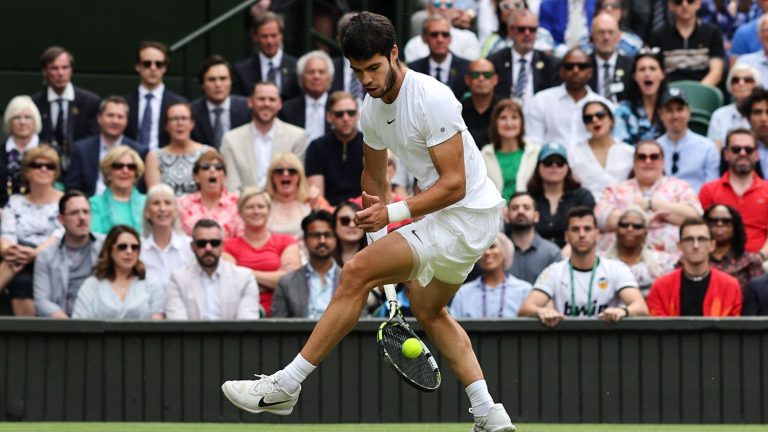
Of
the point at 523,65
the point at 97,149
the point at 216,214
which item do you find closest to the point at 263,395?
the point at 216,214

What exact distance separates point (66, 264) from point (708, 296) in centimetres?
432

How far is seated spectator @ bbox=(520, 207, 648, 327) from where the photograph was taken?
9.50 meters

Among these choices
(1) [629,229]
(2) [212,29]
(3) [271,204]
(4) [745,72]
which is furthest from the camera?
(2) [212,29]

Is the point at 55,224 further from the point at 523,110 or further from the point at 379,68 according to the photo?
the point at 379,68

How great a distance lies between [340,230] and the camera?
10133 mm

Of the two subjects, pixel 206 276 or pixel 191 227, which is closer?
pixel 206 276

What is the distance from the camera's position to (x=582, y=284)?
9.55m

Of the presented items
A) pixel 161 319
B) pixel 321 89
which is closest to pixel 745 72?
pixel 321 89

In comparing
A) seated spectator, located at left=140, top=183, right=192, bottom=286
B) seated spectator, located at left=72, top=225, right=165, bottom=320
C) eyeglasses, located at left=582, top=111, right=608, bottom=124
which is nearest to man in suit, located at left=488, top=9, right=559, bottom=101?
eyeglasses, located at left=582, top=111, right=608, bottom=124

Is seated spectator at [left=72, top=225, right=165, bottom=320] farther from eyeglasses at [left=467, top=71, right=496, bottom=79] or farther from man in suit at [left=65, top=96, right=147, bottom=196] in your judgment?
Answer: eyeglasses at [left=467, top=71, right=496, bottom=79]

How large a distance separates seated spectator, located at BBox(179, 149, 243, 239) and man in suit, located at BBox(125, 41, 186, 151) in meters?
1.04

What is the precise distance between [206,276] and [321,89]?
251cm

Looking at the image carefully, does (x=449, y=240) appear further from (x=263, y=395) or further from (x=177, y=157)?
(x=177, y=157)

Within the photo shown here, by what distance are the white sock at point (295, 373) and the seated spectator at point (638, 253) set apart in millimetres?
3982
